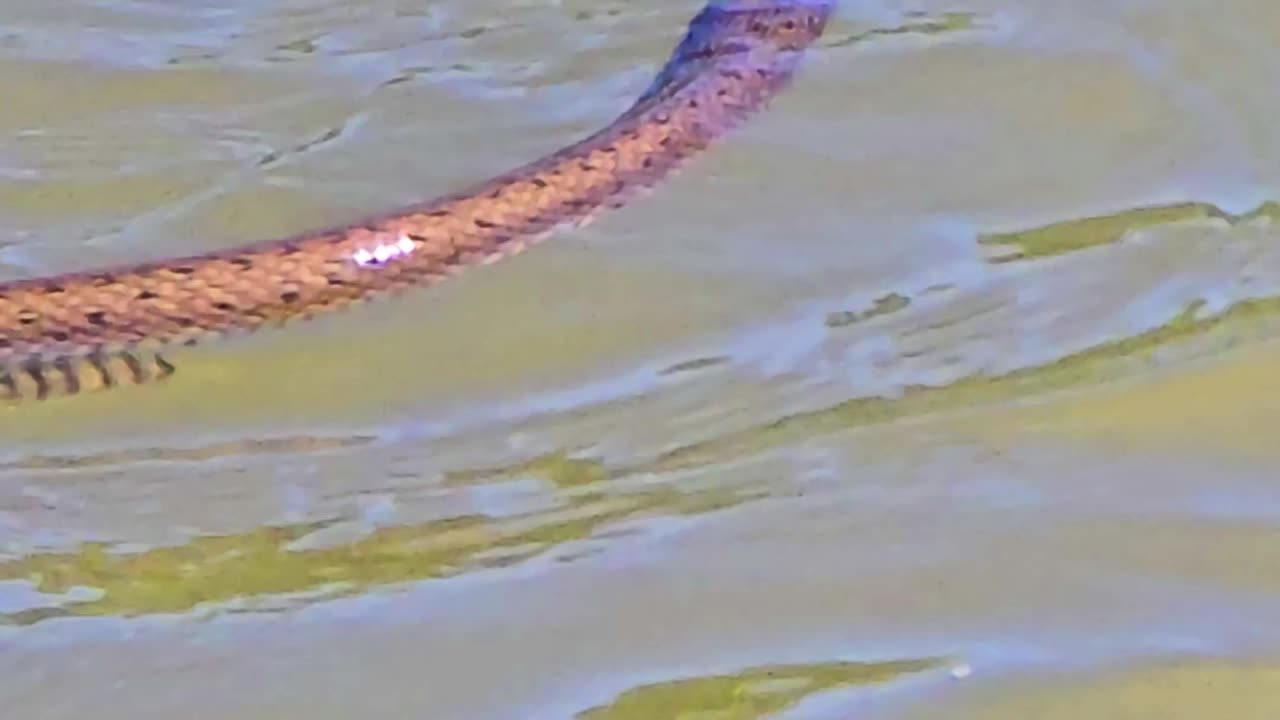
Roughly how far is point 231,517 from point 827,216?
4.78 feet

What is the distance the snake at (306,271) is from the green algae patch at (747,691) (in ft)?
4.74

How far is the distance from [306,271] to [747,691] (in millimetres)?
1639

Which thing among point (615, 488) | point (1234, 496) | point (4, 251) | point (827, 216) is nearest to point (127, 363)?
point (4, 251)

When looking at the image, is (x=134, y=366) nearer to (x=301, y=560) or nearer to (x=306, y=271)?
(x=306, y=271)

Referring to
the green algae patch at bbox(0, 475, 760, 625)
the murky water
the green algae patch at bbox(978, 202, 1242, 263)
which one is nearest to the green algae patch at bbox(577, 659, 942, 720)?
the murky water

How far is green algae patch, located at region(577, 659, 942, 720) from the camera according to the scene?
10.7ft

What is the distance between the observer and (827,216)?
4699mm

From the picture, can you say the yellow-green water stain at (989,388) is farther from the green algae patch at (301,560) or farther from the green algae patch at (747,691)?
the green algae patch at (747,691)

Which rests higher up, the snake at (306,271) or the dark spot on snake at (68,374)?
the snake at (306,271)

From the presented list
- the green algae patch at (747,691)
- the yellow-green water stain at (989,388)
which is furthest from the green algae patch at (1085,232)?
the green algae patch at (747,691)

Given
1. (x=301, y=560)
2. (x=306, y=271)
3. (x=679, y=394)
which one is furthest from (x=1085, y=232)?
(x=301, y=560)

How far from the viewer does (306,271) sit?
4.59 meters

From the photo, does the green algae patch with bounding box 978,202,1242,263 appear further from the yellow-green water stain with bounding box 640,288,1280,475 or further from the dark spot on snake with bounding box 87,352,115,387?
the dark spot on snake with bounding box 87,352,115,387

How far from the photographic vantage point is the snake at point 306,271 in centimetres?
450
